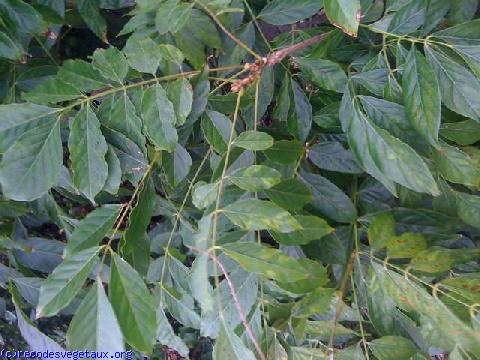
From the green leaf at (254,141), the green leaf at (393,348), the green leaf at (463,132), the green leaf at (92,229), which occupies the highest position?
the green leaf at (254,141)

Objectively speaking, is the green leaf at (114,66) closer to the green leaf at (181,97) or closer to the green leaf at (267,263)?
the green leaf at (181,97)

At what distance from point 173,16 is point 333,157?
0.34 metres

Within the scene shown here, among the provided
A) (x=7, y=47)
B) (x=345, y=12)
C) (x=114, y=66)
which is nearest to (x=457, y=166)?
(x=345, y=12)

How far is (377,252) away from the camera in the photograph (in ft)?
2.48

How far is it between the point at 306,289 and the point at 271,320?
0.49 feet

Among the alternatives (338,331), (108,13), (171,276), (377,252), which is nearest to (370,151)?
(377,252)

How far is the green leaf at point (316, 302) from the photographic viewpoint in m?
0.68

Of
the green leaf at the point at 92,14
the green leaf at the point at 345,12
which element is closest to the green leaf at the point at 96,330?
the green leaf at the point at 345,12

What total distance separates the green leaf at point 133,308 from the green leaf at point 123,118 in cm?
20

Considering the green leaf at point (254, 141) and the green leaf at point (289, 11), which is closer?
the green leaf at point (254, 141)

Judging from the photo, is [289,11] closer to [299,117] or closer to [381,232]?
[299,117]

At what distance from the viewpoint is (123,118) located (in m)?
0.73

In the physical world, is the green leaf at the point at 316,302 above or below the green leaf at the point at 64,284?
below

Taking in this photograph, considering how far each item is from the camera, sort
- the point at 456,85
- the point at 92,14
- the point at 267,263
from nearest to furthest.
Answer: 1. the point at 267,263
2. the point at 456,85
3. the point at 92,14
